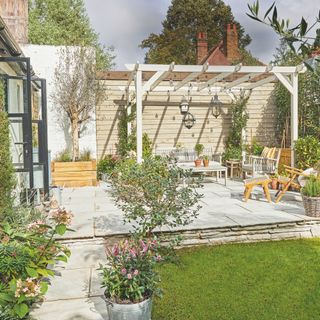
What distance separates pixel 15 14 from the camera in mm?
8992

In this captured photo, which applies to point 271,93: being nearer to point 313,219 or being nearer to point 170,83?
point 170,83

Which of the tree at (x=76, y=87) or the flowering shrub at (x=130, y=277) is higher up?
the tree at (x=76, y=87)

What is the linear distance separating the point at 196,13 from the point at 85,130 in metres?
16.5

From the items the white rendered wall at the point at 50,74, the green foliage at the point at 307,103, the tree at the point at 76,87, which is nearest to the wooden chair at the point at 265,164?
the green foliage at the point at 307,103

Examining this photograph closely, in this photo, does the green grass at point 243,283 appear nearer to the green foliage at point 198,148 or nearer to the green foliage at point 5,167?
the green foliage at point 5,167

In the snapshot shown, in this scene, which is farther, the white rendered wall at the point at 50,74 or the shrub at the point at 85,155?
the white rendered wall at the point at 50,74

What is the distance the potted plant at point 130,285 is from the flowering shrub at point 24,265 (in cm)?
52

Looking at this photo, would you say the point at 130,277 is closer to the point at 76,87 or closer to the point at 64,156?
the point at 64,156

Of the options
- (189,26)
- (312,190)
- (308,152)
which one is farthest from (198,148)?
(189,26)

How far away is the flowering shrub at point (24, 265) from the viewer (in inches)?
99.6

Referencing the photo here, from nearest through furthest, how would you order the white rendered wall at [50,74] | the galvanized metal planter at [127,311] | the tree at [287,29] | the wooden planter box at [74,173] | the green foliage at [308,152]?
the tree at [287,29]
the galvanized metal planter at [127,311]
the green foliage at [308,152]
the wooden planter box at [74,173]
the white rendered wall at [50,74]

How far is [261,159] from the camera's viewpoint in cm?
920

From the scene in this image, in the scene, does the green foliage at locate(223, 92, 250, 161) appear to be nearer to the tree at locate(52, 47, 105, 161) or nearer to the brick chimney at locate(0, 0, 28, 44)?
the tree at locate(52, 47, 105, 161)

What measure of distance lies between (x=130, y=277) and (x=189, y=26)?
77.1ft
